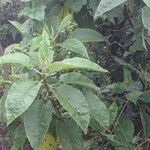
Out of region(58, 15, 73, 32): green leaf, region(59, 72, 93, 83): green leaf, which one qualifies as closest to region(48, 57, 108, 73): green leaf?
region(59, 72, 93, 83): green leaf

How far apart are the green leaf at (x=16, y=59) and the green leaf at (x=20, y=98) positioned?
7 centimetres

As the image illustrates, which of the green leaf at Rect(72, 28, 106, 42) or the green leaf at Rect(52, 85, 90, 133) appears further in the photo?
the green leaf at Rect(72, 28, 106, 42)

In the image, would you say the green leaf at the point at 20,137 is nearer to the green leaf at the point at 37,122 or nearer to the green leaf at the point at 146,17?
the green leaf at the point at 37,122

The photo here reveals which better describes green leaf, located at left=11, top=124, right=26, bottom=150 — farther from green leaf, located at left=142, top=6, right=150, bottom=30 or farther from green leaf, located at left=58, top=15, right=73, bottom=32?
green leaf, located at left=142, top=6, right=150, bottom=30

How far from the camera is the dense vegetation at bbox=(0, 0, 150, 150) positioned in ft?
4.00

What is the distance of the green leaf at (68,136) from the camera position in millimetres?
1398

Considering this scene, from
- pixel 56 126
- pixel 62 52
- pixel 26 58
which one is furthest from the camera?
pixel 62 52

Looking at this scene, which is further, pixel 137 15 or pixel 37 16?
pixel 137 15

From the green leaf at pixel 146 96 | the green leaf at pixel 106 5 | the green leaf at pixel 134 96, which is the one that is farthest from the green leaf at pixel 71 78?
the green leaf at pixel 146 96

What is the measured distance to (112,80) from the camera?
2.13 meters

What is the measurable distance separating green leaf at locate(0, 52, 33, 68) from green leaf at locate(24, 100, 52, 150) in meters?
0.13

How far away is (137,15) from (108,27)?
29 cm

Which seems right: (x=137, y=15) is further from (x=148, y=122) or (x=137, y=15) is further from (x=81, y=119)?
(x=81, y=119)

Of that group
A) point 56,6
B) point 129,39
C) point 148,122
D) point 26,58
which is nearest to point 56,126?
point 26,58
